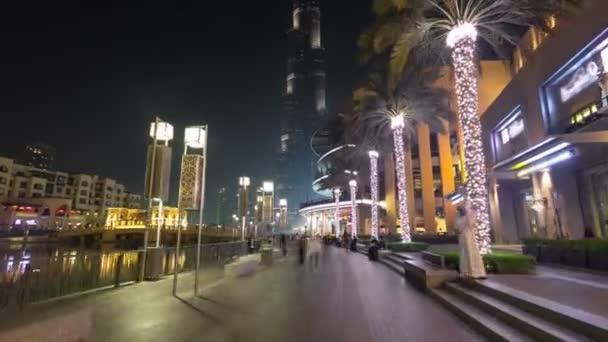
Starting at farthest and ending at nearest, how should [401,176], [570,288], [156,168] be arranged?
[401,176], [156,168], [570,288]

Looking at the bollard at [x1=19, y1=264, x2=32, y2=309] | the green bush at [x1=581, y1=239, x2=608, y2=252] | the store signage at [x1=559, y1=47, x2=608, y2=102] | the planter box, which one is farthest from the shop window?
the bollard at [x1=19, y1=264, x2=32, y2=309]

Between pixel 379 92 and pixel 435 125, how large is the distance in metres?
6.66


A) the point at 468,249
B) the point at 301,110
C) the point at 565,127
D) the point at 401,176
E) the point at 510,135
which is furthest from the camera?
the point at 301,110

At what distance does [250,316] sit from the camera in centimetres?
671

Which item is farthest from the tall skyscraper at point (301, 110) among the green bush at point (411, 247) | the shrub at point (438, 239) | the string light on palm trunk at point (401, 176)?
the green bush at point (411, 247)

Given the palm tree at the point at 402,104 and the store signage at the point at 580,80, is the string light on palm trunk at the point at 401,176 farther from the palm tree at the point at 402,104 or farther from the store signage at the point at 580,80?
the store signage at the point at 580,80

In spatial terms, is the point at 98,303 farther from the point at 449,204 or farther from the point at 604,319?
the point at 449,204

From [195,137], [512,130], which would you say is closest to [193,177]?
[195,137]

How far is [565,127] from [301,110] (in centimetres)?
16008

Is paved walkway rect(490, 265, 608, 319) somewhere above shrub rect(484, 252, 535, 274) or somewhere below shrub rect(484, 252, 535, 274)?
below

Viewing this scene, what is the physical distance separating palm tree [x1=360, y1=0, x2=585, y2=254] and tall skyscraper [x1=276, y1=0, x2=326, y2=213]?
6016 inches

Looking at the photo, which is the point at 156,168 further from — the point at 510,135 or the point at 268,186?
the point at 510,135

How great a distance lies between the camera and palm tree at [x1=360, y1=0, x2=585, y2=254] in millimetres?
11562

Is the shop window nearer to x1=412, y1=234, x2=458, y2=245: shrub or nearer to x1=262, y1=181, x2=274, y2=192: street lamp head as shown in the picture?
x1=412, y1=234, x2=458, y2=245: shrub
